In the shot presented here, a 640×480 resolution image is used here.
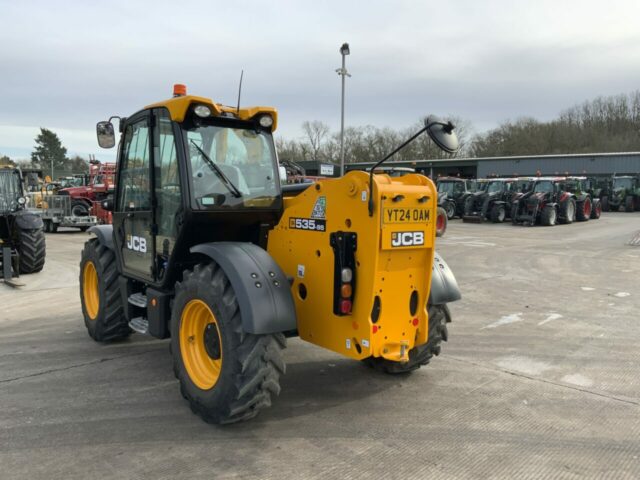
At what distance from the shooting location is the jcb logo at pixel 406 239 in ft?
11.7

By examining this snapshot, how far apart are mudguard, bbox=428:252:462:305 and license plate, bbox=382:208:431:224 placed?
72cm

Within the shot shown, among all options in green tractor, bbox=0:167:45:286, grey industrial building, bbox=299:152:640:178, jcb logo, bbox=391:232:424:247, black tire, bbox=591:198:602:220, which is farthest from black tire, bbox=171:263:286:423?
grey industrial building, bbox=299:152:640:178

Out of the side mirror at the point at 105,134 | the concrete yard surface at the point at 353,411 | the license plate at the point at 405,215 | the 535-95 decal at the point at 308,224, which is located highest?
the side mirror at the point at 105,134

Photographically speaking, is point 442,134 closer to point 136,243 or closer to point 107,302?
point 136,243

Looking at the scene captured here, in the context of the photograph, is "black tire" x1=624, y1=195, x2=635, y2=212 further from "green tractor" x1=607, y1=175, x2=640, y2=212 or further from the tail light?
the tail light

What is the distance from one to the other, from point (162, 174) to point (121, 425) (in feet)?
6.53

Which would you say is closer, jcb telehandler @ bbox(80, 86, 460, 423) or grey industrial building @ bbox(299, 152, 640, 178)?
jcb telehandler @ bbox(80, 86, 460, 423)

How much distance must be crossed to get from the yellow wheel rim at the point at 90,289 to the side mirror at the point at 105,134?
5.48ft

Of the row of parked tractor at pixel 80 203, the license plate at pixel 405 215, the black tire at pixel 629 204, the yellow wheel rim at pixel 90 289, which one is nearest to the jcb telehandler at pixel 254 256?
the license plate at pixel 405 215

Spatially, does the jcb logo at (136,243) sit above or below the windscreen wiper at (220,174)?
below

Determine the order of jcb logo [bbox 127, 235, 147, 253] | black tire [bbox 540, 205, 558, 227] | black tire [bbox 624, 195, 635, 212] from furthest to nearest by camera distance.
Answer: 1. black tire [bbox 624, 195, 635, 212]
2. black tire [bbox 540, 205, 558, 227]
3. jcb logo [bbox 127, 235, 147, 253]

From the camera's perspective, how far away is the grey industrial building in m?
39.7

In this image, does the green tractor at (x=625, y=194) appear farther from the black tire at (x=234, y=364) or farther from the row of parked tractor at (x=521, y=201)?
the black tire at (x=234, y=364)

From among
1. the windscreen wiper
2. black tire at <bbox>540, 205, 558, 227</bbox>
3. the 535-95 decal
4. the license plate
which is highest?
the windscreen wiper
